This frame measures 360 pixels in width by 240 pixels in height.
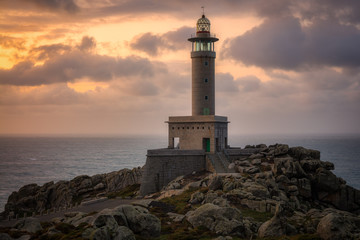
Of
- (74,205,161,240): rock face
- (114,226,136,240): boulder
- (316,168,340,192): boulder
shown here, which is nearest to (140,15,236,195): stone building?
(316,168,340,192): boulder

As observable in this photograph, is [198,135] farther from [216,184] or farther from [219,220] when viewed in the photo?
[219,220]

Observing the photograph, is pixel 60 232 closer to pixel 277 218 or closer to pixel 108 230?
pixel 108 230

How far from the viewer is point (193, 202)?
129ft

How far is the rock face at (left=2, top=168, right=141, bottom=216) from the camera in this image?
62.4 meters

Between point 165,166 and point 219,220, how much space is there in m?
23.7

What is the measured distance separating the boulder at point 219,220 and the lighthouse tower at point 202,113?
2602cm

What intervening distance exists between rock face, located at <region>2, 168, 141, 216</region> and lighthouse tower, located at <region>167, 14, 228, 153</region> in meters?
9.86

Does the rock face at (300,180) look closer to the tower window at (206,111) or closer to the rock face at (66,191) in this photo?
the tower window at (206,111)

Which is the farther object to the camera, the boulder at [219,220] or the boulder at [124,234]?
the boulder at [219,220]

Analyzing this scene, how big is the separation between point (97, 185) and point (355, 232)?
141ft

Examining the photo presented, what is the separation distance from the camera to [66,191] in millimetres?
64250

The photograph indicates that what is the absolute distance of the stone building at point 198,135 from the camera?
54062mm

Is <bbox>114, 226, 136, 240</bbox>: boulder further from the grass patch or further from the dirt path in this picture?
the grass patch

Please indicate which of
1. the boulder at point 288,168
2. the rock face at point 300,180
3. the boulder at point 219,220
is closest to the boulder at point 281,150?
the rock face at point 300,180
